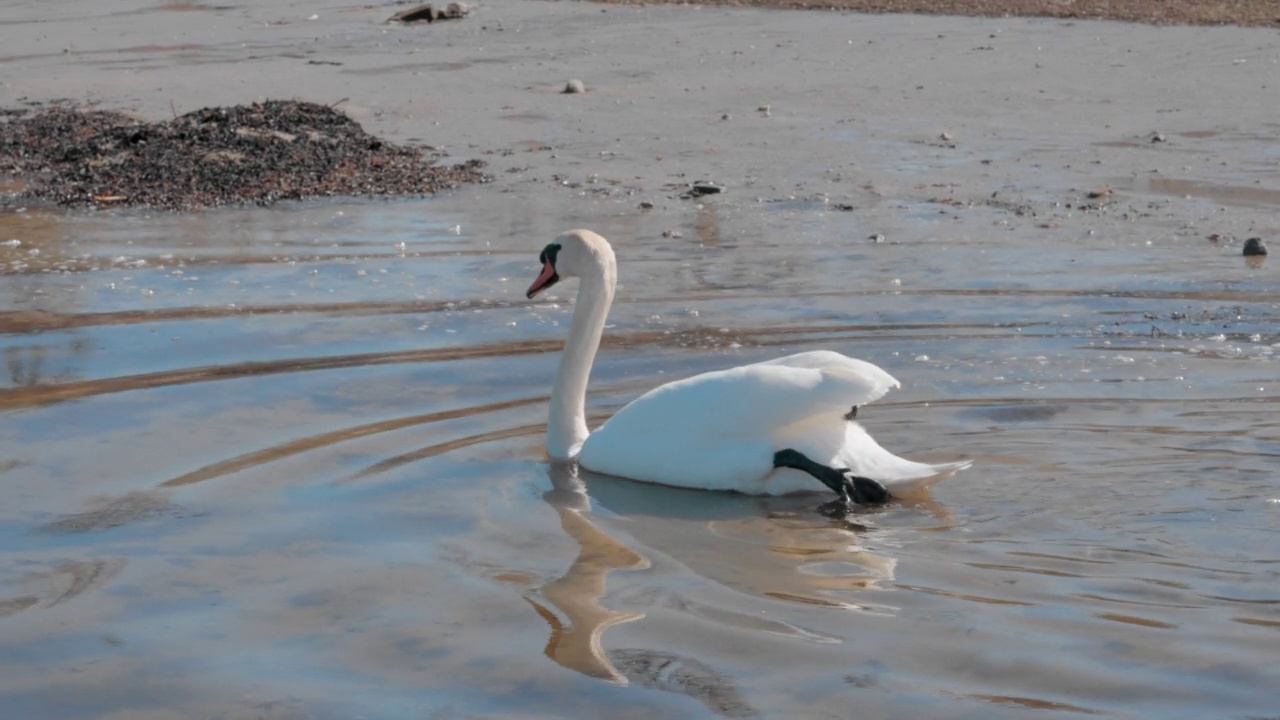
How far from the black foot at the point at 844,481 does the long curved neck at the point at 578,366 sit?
919mm

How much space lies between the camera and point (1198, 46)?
14.6m

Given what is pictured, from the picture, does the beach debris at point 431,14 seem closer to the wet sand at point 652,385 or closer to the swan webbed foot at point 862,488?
the wet sand at point 652,385

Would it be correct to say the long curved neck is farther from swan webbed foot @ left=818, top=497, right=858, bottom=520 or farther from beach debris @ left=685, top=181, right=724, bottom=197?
beach debris @ left=685, top=181, right=724, bottom=197

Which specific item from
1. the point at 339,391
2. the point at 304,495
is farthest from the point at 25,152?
the point at 304,495

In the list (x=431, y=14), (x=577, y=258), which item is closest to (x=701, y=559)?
(x=577, y=258)

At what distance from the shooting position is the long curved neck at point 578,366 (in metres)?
5.92

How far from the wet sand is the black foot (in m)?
0.09

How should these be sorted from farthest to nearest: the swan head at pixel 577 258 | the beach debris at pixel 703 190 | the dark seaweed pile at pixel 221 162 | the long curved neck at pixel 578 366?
the dark seaweed pile at pixel 221 162, the beach debris at pixel 703 190, the swan head at pixel 577 258, the long curved neck at pixel 578 366

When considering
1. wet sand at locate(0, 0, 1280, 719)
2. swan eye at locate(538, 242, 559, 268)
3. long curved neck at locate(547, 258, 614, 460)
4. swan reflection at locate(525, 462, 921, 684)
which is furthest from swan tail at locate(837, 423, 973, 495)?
swan eye at locate(538, 242, 559, 268)

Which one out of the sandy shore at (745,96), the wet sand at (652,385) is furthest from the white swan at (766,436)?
the sandy shore at (745,96)

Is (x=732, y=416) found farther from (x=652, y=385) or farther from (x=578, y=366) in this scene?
(x=652, y=385)

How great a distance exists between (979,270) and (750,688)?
16.4ft

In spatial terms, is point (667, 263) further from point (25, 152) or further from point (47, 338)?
point (25, 152)

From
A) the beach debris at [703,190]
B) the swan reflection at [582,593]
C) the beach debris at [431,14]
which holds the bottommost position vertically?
the swan reflection at [582,593]
